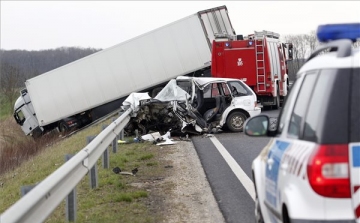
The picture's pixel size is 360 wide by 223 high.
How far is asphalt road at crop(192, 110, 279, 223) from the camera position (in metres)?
7.72

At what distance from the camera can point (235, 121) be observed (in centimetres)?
1833

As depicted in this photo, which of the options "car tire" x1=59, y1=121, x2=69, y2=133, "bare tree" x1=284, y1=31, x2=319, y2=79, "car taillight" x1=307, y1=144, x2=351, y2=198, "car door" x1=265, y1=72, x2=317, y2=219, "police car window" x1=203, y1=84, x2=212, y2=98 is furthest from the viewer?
"car tire" x1=59, y1=121, x2=69, y2=133

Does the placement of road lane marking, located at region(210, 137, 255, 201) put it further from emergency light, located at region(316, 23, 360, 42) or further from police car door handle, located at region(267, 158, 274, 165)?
emergency light, located at region(316, 23, 360, 42)

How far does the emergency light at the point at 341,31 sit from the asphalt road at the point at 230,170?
326 cm

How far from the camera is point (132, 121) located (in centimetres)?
1786

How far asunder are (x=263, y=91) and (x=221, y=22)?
7.15 m

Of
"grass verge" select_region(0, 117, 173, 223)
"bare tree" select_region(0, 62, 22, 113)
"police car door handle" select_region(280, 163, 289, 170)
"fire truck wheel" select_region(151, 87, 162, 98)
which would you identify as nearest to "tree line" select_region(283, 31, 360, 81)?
"police car door handle" select_region(280, 163, 289, 170)

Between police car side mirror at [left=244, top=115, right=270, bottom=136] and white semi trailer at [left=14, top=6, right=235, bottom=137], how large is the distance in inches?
979

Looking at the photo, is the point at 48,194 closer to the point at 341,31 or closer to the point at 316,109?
the point at 316,109

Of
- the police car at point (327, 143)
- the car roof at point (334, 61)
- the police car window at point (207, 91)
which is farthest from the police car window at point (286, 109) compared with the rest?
the police car window at point (207, 91)

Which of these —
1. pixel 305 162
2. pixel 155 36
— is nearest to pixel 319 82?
pixel 305 162

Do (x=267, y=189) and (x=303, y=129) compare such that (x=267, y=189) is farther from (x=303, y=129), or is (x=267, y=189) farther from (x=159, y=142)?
(x=159, y=142)

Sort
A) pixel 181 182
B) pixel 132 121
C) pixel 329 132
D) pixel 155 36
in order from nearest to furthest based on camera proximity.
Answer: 1. pixel 329 132
2. pixel 181 182
3. pixel 132 121
4. pixel 155 36

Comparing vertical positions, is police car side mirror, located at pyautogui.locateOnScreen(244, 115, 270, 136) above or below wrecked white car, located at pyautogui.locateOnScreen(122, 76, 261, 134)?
above
